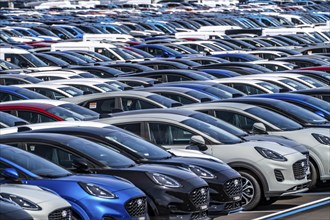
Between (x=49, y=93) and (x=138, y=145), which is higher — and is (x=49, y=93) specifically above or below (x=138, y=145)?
below

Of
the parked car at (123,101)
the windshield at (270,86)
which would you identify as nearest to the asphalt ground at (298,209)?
the parked car at (123,101)

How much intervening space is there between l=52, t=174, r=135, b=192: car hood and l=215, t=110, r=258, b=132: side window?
5346mm

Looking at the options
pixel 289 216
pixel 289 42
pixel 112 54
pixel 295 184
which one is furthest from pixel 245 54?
pixel 289 216

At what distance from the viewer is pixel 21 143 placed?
44.5 ft

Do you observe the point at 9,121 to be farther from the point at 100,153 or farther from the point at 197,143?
A: the point at 100,153

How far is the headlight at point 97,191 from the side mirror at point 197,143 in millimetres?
3327

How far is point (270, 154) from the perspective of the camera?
616 inches

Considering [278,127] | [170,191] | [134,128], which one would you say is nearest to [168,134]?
[134,128]

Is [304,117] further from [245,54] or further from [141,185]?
[245,54]

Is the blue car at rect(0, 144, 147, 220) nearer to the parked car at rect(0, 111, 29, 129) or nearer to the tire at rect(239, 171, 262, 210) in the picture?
the tire at rect(239, 171, 262, 210)

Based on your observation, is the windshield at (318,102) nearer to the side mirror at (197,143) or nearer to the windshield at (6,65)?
the side mirror at (197,143)

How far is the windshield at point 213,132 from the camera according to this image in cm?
1585

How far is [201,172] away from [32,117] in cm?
496

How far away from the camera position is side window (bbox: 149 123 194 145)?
1588 centimetres
